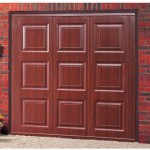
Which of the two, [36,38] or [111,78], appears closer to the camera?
[111,78]

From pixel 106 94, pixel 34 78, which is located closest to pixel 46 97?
pixel 34 78

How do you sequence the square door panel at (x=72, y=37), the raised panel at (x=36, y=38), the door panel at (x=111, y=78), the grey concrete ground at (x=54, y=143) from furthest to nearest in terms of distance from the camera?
the raised panel at (x=36, y=38) < the square door panel at (x=72, y=37) < the door panel at (x=111, y=78) < the grey concrete ground at (x=54, y=143)

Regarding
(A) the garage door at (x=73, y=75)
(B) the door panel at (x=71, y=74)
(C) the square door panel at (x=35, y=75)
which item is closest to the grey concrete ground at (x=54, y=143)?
(A) the garage door at (x=73, y=75)

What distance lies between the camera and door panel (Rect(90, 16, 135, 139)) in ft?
21.8

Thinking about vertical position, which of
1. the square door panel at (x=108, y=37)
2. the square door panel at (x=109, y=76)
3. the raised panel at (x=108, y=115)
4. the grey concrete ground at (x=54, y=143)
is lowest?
the grey concrete ground at (x=54, y=143)

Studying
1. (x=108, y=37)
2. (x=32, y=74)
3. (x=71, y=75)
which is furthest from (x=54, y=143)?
(x=108, y=37)

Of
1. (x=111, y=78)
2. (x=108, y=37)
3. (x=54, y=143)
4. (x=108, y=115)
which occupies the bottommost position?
(x=54, y=143)

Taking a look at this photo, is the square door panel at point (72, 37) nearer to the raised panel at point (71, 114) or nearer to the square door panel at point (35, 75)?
the square door panel at point (35, 75)

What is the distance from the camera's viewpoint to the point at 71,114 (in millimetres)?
6875

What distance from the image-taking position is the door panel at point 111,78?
664cm

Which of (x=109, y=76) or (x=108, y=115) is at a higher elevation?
(x=109, y=76)

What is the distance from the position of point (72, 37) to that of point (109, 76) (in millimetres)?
887

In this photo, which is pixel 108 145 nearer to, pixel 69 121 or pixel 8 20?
pixel 69 121

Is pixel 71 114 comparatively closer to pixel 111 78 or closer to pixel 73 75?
pixel 73 75
